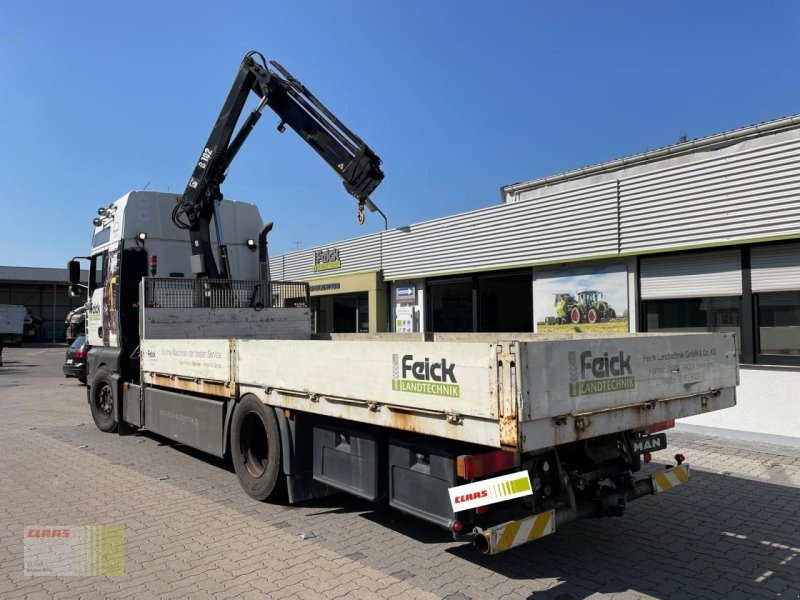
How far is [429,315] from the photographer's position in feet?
50.0

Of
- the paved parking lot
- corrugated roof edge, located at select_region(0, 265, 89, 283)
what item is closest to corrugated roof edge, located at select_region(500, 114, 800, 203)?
the paved parking lot

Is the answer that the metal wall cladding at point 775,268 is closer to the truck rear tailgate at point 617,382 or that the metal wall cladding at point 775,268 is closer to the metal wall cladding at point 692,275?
the metal wall cladding at point 692,275

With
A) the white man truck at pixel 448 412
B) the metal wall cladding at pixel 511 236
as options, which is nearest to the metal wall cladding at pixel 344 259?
the metal wall cladding at pixel 511 236

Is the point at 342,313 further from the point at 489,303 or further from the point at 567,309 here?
the point at 567,309

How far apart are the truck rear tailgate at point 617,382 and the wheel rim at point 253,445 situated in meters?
3.47

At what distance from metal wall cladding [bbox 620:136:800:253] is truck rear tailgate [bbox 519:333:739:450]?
4.62 meters

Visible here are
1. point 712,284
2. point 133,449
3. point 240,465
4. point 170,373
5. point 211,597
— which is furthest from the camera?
point 712,284

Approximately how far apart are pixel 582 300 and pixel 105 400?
344 inches

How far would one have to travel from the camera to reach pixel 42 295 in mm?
61219

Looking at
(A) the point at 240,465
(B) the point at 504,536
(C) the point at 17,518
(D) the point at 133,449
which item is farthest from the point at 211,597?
(D) the point at 133,449

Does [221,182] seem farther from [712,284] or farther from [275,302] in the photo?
[712,284]

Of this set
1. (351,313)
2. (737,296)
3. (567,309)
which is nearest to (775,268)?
(737,296)

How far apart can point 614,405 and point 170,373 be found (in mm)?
→ 5646

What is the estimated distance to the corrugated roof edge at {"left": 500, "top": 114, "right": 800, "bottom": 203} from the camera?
11.0 m
